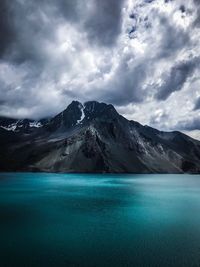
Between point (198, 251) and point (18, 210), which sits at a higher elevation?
point (18, 210)

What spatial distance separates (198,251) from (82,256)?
1139 centimetres

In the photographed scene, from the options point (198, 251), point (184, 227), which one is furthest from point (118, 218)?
point (198, 251)

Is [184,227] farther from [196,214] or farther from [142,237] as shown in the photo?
[196,214]

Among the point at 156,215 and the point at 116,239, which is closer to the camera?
the point at 116,239

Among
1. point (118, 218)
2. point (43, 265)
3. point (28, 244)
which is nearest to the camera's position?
point (43, 265)

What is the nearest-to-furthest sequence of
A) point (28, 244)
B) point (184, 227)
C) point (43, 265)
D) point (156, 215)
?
1. point (43, 265)
2. point (28, 244)
3. point (184, 227)
4. point (156, 215)

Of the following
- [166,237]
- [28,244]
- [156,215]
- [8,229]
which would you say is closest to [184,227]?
[166,237]

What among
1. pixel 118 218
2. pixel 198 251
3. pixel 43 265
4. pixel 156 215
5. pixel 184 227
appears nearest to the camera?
pixel 43 265

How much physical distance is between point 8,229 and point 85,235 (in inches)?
389

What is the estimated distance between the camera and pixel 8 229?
32.7 m

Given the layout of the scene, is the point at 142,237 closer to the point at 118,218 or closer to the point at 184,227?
the point at 184,227

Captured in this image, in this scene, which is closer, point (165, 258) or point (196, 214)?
point (165, 258)

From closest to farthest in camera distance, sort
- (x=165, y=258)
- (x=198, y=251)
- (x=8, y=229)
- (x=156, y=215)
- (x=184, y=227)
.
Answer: (x=165, y=258), (x=198, y=251), (x=8, y=229), (x=184, y=227), (x=156, y=215)

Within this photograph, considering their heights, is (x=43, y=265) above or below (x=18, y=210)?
below
